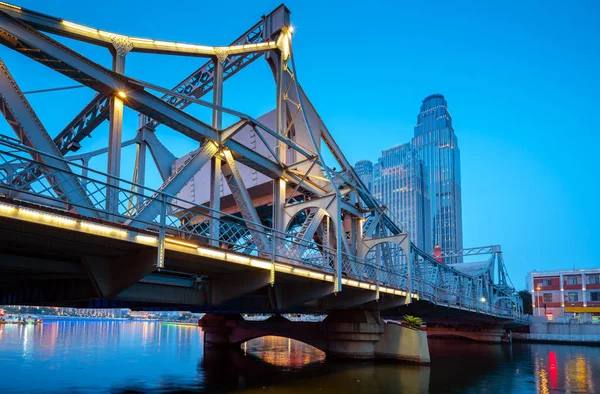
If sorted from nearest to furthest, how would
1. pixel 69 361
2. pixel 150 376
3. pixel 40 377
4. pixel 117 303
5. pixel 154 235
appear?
pixel 154 235 < pixel 117 303 < pixel 40 377 < pixel 150 376 < pixel 69 361

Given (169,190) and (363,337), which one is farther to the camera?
(363,337)

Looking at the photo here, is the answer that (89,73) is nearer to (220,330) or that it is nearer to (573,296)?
(220,330)

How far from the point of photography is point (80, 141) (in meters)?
25.9

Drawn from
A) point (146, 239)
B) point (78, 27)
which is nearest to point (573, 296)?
point (78, 27)

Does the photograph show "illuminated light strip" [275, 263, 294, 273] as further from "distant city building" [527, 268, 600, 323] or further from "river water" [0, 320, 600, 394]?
"distant city building" [527, 268, 600, 323]

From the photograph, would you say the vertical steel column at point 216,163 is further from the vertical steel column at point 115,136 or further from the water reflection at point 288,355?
the water reflection at point 288,355

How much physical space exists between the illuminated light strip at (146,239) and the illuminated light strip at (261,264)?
4.25 m

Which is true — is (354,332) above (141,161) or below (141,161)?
below

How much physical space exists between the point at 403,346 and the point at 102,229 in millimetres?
25078

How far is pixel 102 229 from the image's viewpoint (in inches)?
474

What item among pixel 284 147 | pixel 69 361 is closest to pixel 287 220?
pixel 284 147

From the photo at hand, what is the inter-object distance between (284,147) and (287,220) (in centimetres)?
440

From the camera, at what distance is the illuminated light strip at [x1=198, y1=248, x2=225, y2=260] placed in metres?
14.9

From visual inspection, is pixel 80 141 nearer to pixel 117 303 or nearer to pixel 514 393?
pixel 117 303
